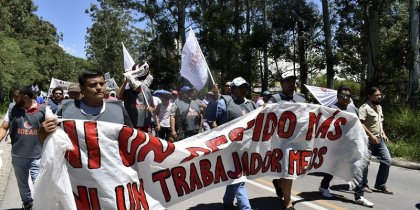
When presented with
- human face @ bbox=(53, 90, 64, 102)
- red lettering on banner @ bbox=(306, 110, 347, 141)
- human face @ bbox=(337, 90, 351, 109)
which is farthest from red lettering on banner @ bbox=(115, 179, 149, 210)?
human face @ bbox=(53, 90, 64, 102)

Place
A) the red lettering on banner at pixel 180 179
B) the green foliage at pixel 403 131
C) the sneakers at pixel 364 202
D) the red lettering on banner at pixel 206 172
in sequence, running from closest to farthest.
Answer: the red lettering on banner at pixel 180 179 < the red lettering on banner at pixel 206 172 < the sneakers at pixel 364 202 < the green foliage at pixel 403 131

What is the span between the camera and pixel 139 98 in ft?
24.2

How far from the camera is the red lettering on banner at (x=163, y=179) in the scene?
14.3 ft

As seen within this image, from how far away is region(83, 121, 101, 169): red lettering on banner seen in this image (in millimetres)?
3912

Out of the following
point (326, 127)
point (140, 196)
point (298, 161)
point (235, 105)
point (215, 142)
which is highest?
point (235, 105)

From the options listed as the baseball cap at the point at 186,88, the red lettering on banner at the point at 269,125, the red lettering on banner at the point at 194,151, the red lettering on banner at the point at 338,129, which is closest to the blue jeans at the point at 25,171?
the red lettering on banner at the point at 194,151

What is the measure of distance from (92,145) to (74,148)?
15 cm

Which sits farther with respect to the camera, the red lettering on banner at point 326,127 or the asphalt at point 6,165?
the asphalt at point 6,165

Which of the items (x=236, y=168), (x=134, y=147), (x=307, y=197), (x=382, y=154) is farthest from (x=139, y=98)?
(x=382, y=154)

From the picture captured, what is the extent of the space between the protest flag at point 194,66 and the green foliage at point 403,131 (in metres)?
6.17

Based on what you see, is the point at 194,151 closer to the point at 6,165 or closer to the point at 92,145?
the point at 92,145

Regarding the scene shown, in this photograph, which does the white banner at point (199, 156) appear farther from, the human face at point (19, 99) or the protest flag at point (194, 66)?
the protest flag at point (194, 66)

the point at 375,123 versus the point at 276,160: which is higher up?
the point at 375,123

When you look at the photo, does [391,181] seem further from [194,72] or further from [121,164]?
[121,164]
